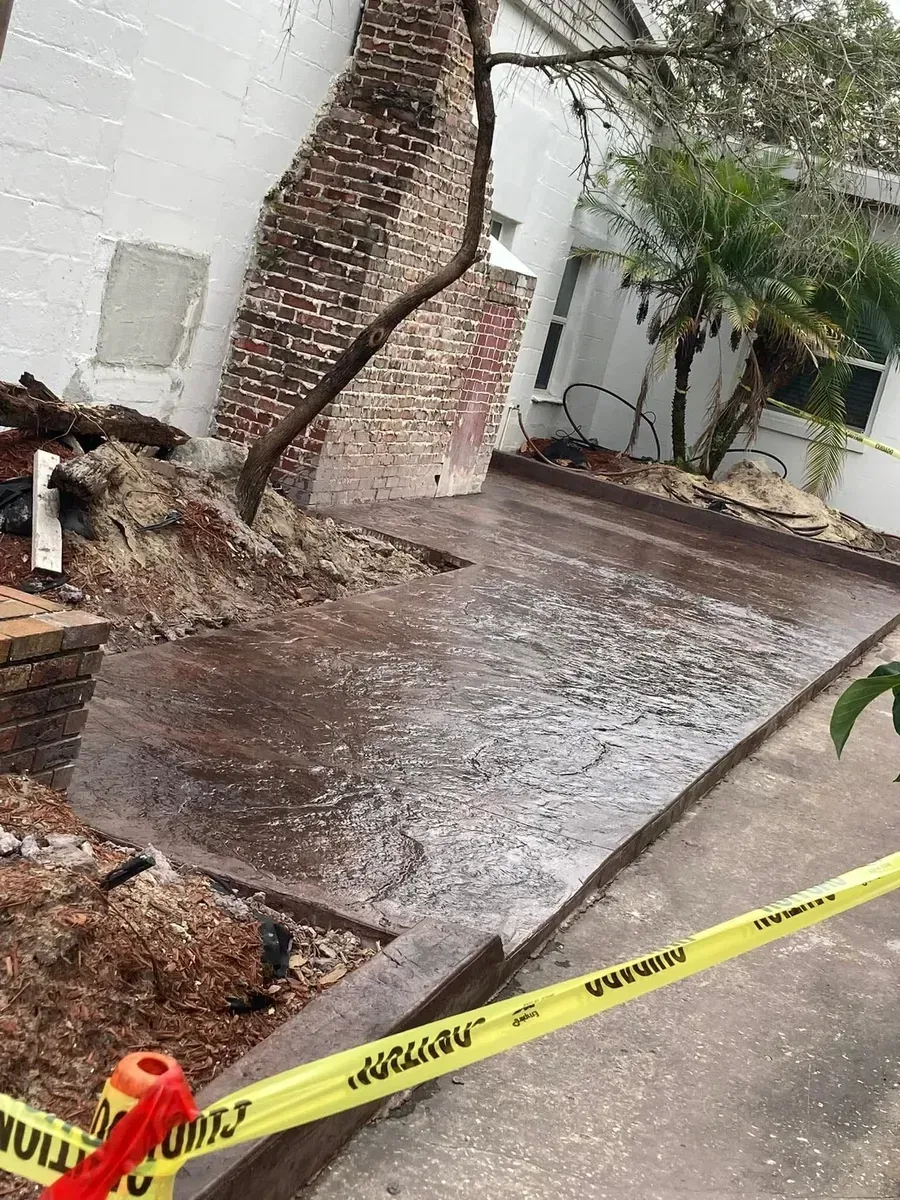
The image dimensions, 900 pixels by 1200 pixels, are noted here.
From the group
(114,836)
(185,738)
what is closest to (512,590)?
(185,738)

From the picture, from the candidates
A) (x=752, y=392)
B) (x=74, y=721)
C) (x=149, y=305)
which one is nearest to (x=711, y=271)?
(x=752, y=392)

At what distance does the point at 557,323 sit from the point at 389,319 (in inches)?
381

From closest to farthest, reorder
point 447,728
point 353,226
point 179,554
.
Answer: point 447,728 → point 179,554 → point 353,226

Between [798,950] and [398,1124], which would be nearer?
[398,1124]

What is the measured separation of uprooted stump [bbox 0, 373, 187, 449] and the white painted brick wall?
2.03 feet

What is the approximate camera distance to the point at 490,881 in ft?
13.8

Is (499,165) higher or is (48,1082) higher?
(499,165)

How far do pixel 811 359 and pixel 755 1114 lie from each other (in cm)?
1390

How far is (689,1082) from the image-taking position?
3473 millimetres

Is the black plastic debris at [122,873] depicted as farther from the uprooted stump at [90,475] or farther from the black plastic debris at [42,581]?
the uprooted stump at [90,475]

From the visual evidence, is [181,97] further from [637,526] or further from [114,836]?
[637,526]

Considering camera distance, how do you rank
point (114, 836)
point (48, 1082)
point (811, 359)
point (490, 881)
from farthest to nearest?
point (811, 359), point (490, 881), point (114, 836), point (48, 1082)

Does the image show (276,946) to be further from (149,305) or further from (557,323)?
(557,323)

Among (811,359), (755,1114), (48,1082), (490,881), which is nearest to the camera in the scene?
(48,1082)
